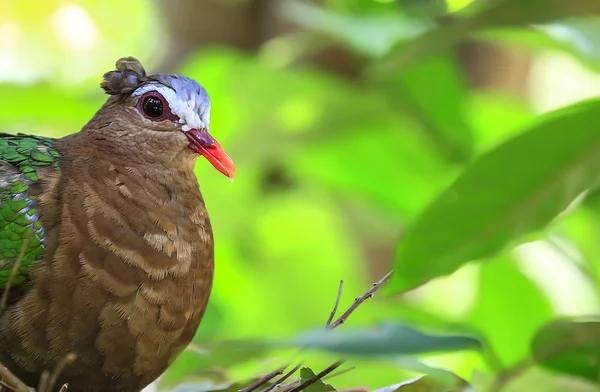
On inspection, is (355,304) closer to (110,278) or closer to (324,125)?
(110,278)

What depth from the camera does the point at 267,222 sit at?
273cm

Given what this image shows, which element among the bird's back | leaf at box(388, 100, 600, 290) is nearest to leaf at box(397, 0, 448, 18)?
leaf at box(388, 100, 600, 290)

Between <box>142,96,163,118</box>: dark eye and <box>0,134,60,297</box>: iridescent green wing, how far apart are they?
0.16 metres

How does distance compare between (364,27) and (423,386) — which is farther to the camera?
(364,27)

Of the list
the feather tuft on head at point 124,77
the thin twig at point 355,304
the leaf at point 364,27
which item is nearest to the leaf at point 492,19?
the leaf at point 364,27

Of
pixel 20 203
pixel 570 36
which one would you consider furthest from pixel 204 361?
pixel 570 36

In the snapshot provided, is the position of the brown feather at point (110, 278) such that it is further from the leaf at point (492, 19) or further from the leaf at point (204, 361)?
the leaf at point (492, 19)

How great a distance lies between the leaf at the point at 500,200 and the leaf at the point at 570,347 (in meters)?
0.16

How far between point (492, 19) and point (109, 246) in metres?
0.73

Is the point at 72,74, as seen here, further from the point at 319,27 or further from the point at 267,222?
the point at 319,27

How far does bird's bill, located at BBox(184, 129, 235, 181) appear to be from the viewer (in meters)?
1.32

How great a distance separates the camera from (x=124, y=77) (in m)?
1.34

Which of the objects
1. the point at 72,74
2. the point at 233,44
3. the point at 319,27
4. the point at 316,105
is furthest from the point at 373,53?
the point at 72,74

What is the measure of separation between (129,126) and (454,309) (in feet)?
8.43
